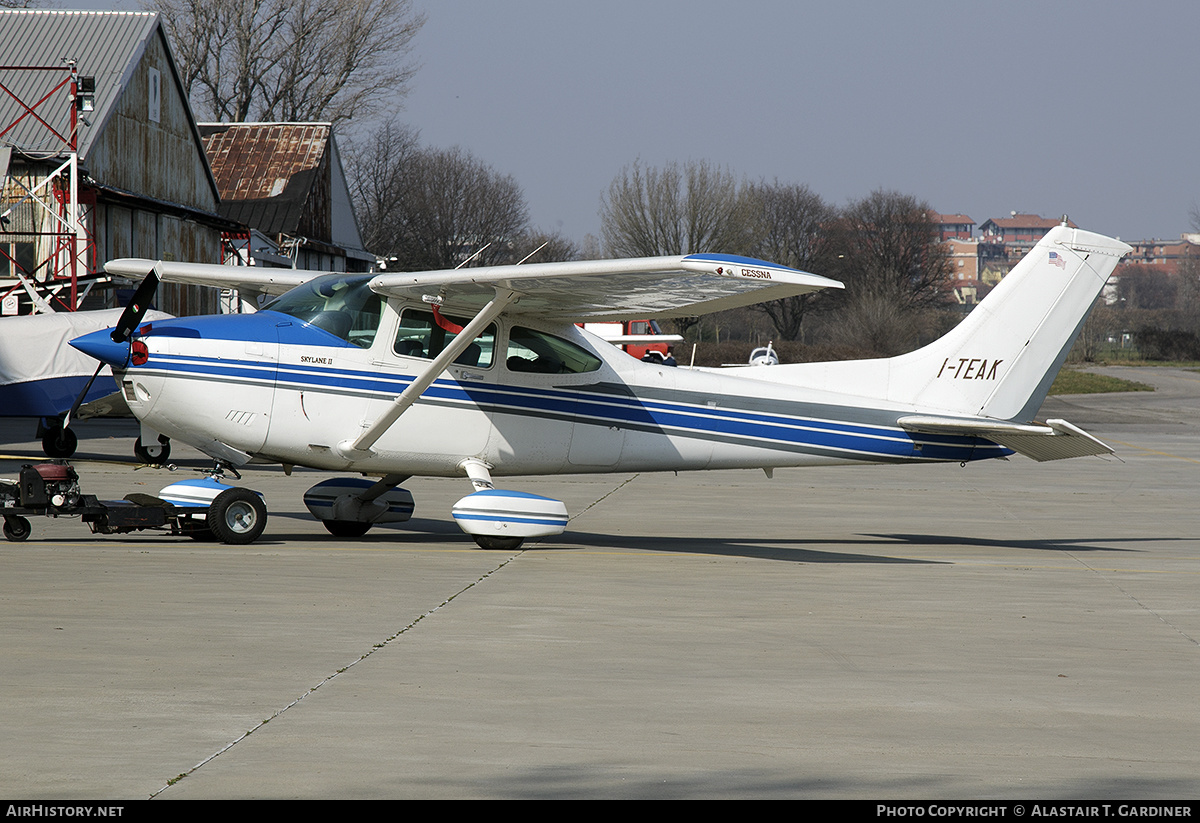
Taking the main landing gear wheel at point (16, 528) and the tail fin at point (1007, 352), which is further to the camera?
the tail fin at point (1007, 352)

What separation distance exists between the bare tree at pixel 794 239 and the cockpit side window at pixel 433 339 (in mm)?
79030

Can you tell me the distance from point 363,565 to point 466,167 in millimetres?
75458

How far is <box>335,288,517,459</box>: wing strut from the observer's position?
9398mm

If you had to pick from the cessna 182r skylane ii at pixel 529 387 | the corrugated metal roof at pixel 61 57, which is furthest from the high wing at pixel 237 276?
the corrugated metal roof at pixel 61 57

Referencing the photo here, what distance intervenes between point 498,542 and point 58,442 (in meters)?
10.1

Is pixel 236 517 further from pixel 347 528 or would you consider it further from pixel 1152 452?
pixel 1152 452

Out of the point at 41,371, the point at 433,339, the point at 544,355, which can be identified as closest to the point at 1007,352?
the point at 544,355

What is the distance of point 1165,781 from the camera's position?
4.04 meters

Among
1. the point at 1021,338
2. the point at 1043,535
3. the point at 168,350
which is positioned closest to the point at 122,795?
the point at 168,350

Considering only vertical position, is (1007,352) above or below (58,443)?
above

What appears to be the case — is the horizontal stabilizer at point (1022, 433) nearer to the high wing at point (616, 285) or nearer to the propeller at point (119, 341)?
the high wing at point (616, 285)

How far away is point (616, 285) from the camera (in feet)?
29.7

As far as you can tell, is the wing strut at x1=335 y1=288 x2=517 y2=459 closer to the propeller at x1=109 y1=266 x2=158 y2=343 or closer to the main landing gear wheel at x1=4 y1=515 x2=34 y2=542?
the propeller at x1=109 y1=266 x2=158 y2=343

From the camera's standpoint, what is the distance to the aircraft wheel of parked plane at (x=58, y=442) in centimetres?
1697
